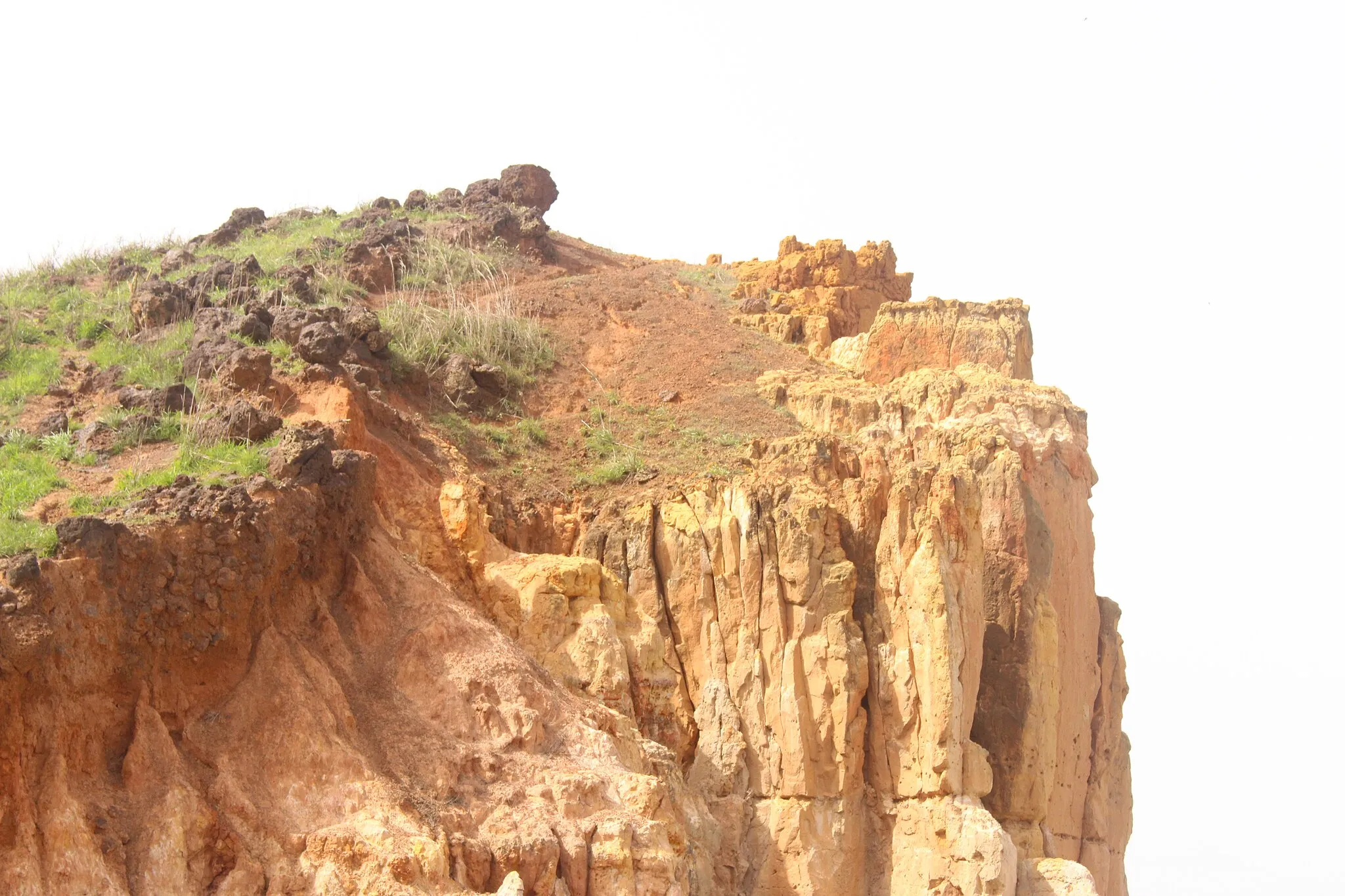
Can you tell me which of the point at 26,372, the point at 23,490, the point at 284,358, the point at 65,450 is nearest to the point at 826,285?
the point at 284,358

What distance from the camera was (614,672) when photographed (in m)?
18.2

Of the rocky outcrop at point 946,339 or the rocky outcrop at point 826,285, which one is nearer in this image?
the rocky outcrop at point 946,339

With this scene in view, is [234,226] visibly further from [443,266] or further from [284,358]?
[284,358]

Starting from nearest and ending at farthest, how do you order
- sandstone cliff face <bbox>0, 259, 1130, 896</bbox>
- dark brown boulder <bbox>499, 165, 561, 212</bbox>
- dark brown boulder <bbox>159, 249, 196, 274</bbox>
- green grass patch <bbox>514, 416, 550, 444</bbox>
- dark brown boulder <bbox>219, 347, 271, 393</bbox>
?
sandstone cliff face <bbox>0, 259, 1130, 896</bbox>, dark brown boulder <bbox>219, 347, 271, 393</bbox>, green grass patch <bbox>514, 416, 550, 444</bbox>, dark brown boulder <bbox>159, 249, 196, 274</bbox>, dark brown boulder <bbox>499, 165, 561, 212</bbox>

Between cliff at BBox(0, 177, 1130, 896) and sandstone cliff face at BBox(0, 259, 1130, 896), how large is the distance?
38 millimetres

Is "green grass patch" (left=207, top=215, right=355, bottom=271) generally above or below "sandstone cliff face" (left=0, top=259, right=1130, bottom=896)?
above

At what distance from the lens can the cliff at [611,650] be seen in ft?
44.6

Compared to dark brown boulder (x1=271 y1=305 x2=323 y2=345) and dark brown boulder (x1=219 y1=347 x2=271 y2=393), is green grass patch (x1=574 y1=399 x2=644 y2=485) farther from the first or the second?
dark brown boulder (x1=219 y1=347 x2=271 y2=393)

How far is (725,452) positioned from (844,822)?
5485 millimetres

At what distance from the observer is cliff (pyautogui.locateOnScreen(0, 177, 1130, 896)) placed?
13.6 metres

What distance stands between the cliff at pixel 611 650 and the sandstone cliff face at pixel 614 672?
4 centimetres

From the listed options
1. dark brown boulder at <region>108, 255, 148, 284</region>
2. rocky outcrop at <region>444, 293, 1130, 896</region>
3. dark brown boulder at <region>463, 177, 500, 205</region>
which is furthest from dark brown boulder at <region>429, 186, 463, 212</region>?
rocky outcrop at <region>444, 293, 1130, 896</region>

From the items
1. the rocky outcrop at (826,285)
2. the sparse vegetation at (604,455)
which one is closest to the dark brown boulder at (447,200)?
the rocky outcrop at (826,285)

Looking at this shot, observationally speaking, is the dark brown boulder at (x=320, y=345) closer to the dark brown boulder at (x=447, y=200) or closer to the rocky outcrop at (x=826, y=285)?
the rocky outcrop at (x=826, y=285)
